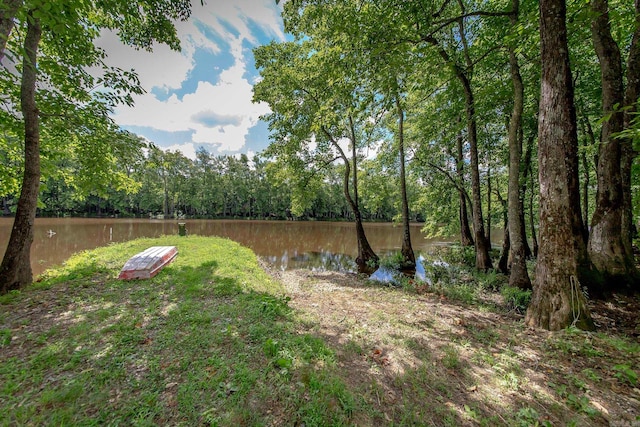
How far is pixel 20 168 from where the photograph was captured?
6.88 m

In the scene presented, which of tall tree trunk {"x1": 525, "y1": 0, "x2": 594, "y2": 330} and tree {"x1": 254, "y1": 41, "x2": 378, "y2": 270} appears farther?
tree {"x1": 254, "y1": 41, "x2": 378, "y2": 270}

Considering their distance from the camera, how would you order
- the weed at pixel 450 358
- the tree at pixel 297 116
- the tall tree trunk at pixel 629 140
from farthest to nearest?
the tree at pixel 297 116 < the tall tree trunk at pixel 629 140 < the weed at pixel 450 358

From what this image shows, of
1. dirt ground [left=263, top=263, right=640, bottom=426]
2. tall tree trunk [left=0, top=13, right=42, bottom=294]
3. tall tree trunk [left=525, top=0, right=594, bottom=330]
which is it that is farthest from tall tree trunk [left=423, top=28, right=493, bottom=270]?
tall tree trunk [left=0, top=13, right=42, bottom=294]

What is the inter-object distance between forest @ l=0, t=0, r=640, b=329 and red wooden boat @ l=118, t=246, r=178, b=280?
179cm

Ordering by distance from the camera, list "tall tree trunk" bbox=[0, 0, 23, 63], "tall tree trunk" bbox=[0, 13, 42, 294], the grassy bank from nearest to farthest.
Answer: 1. the grassy bank
2. "tall tree trunk" bbox=[0, 0, 23, 63]
3. "tall tree trunk" bbox=[0, 13, 42, 294]

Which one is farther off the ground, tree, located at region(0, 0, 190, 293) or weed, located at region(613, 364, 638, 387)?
tree, located at region(0, 0, 190, 293)

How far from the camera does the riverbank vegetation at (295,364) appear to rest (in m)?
2.25

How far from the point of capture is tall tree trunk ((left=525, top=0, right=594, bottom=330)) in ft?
12.7

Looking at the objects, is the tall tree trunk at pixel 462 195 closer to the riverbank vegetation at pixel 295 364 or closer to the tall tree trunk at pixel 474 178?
the tall tree trunk at pixel 474 178

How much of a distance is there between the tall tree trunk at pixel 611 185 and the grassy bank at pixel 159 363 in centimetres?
717

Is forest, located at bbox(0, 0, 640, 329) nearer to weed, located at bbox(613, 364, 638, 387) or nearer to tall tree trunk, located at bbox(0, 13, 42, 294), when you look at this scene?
tall tree trunk, located at bbox(0, 13, 42, 294)

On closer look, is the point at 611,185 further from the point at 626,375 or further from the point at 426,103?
the point at 426,103

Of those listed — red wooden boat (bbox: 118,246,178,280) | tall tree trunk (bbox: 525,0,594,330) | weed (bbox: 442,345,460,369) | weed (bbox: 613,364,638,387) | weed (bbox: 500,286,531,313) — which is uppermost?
tall tree trunk (bbox: 525,0,594,330)

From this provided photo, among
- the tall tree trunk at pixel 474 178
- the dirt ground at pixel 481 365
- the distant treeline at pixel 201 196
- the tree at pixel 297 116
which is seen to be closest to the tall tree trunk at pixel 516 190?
the tall tree trunk at pixel 474 178
